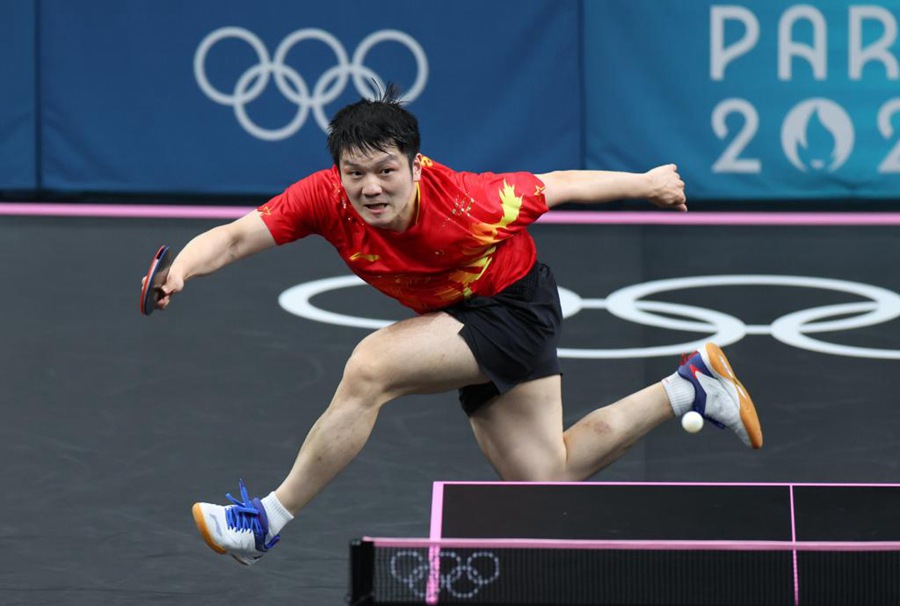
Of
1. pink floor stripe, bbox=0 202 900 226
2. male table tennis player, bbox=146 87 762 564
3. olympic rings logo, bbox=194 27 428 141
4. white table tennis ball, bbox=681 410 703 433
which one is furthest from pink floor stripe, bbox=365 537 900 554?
olympic rings logo, bbox=194 27 428 141

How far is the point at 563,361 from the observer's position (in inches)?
320

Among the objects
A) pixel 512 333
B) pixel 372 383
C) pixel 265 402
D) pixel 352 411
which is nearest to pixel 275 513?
pixel 352 411

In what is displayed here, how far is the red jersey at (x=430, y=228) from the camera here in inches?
205

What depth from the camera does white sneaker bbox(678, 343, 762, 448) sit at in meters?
5.88

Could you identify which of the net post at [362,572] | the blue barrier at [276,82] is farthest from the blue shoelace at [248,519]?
the blue barrier at [276,82]

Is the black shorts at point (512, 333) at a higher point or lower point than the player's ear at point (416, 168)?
lower

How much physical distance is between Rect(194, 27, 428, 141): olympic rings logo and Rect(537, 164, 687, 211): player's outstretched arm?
5433 millimetres

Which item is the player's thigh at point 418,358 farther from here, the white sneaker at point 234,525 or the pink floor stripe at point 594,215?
the pink floor stripe at point 594,215

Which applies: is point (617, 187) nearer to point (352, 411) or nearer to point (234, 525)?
point (352, 411)

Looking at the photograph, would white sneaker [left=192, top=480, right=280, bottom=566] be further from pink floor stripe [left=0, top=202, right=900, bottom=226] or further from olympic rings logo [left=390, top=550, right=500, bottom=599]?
pink floor stripe [left=0, top=202, right=900, bottom=226]

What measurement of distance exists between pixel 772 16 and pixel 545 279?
542cm

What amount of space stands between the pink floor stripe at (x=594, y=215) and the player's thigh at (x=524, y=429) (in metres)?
5.10

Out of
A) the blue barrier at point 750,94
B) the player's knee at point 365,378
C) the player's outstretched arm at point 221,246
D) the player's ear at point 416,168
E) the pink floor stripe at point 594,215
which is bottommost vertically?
the player's knee at point 365,378

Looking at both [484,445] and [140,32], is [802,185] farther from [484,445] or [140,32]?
[484,445]
